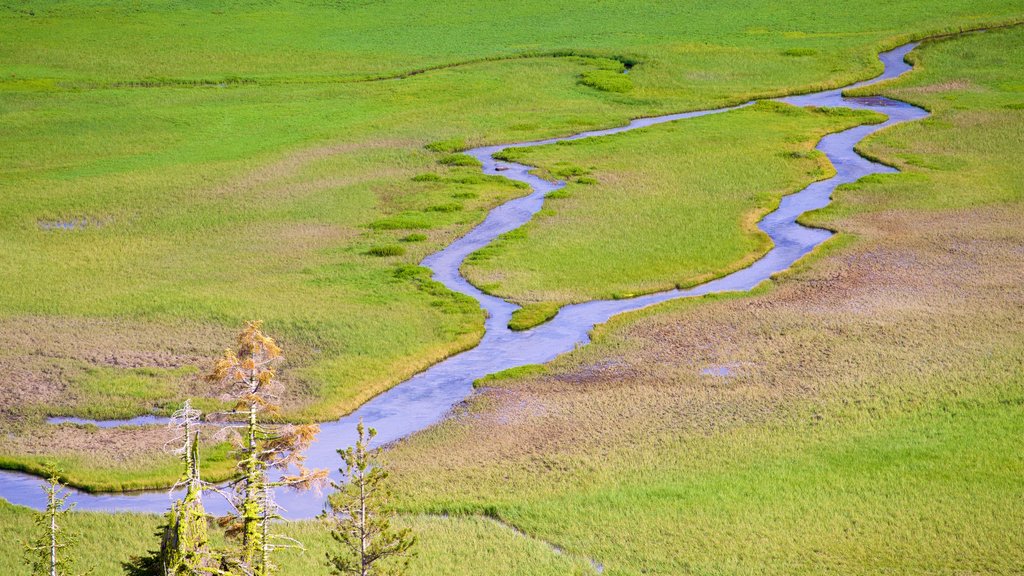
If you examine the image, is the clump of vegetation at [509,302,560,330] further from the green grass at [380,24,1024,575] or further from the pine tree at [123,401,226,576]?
the pine tree at [123,401,226,576]

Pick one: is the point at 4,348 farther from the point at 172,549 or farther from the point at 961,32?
the point at 961,32

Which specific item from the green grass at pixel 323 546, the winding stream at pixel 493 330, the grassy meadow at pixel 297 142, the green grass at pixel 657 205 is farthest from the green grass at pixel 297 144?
the green grass at pixel 323 546

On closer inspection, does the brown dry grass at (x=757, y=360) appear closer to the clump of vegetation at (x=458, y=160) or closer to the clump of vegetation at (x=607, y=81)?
the clump of vegetation at (x=458, y=160)

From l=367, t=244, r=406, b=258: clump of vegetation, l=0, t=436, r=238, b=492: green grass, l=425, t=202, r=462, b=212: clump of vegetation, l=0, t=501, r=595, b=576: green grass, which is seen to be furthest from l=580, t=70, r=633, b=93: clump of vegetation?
l=0, t=501, r=595, b=576: green grass

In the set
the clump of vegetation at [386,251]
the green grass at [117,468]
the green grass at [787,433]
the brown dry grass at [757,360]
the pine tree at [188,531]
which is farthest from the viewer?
the clump of vegetation at [386,251]

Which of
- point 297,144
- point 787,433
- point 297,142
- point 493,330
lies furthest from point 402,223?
point 787,433

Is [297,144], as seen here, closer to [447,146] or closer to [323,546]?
[447,146]
